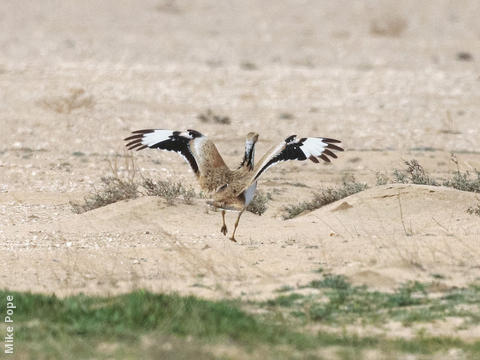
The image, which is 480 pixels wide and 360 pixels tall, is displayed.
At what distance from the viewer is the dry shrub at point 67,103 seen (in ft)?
61.9

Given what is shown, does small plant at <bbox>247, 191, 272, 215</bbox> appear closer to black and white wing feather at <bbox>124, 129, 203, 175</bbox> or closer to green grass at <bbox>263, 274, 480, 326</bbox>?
black and white wing feather at <bbox>124, 129, 203, 175</bbox>

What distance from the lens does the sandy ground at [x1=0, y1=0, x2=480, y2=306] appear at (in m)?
8.25

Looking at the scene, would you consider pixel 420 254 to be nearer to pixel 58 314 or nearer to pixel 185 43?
pixel 58 314

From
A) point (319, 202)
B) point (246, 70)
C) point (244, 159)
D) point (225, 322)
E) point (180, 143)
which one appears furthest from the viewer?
point (246, 70)

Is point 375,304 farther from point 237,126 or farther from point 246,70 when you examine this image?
point 246,70

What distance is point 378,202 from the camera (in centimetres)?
1038

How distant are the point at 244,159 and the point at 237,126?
10.3 m

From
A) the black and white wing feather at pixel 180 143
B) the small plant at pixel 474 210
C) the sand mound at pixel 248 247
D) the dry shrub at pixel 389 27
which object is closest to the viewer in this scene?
the sand mound at pixel 248 247

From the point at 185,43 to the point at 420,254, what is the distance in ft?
71.5

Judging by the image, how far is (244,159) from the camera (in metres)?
8.48

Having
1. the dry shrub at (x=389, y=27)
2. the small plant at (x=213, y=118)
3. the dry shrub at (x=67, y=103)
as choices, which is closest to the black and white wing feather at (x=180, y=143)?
the small plant at (x=213, y=118)

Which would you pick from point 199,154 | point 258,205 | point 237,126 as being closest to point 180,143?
point 199,154

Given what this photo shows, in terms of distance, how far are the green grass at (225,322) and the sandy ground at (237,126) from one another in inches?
15.6

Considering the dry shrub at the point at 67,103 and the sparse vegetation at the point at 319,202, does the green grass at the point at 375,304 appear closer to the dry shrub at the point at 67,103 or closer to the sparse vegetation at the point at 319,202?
the sparse vegetation at the point at 319,202
